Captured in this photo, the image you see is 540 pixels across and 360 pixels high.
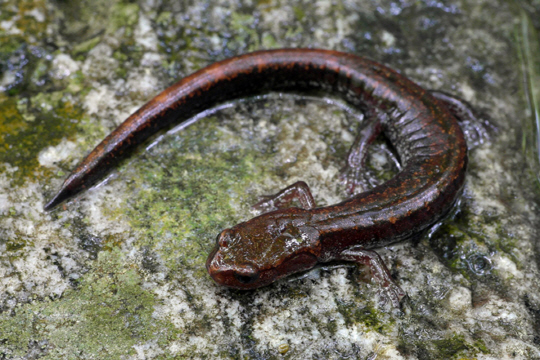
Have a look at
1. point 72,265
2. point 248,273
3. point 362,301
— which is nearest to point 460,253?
point 362,301

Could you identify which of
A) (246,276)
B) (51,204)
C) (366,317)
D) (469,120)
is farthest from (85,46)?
(469,120)

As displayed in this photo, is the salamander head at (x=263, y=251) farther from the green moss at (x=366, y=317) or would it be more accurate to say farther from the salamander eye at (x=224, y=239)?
the green moss at (x=366, y=317)

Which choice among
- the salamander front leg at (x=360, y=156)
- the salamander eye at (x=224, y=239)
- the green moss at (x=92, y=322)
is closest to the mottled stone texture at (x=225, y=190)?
the green moss at (x=92, y=322)

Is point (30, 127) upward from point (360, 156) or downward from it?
downward

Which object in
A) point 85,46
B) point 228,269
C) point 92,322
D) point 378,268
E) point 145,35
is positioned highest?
point 145,35

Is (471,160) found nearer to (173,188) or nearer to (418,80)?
(418,80)

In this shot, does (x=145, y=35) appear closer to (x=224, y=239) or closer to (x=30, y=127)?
(x=30, y=127)

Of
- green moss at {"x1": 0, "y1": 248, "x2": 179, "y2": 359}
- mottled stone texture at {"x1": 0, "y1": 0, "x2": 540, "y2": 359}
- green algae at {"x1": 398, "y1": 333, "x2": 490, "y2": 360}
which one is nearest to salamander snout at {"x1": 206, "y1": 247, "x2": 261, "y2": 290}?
mottled stone texture at {"x1": 0, "y1": 0, "x2": 540, "y2": 359}
